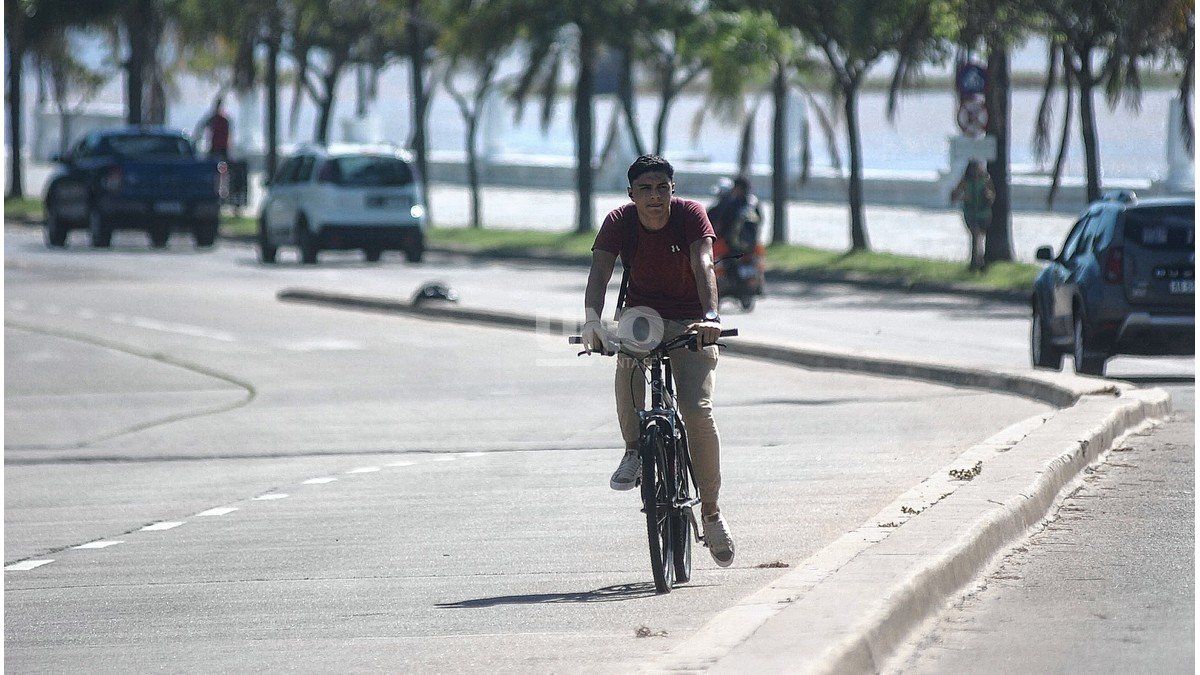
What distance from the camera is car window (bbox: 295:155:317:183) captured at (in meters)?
37.0

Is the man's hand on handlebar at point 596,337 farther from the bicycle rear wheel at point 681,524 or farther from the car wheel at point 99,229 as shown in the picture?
the car wheel at point 99,229

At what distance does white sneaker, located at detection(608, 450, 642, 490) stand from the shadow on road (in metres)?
0.40

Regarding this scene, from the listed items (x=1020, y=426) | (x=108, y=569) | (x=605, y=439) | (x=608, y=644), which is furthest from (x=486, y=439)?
(x=608, y=644)

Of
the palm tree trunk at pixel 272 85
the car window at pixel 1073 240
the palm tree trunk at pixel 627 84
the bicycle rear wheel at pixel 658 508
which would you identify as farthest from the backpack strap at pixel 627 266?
the palm tree trunk at pixel 272 85

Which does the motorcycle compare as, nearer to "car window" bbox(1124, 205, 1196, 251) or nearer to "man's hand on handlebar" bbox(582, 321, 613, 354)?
"car window" bbox(1124, 205, 1196, 251)

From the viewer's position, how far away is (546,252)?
134 ft

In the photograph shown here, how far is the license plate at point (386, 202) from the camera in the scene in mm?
36469

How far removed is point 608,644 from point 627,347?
61.9 inches

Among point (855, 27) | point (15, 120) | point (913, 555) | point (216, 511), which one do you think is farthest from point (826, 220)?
point (913, 555)

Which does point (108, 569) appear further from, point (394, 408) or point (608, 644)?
point (394, 408)

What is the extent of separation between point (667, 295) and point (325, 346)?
14953 millimetres

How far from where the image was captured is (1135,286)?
18.1 m

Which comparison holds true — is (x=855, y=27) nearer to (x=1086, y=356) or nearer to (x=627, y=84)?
(x=627, y=84)

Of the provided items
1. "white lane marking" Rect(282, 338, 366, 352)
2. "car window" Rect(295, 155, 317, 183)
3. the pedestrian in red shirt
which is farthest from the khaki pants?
the pedestrian in red shirt
